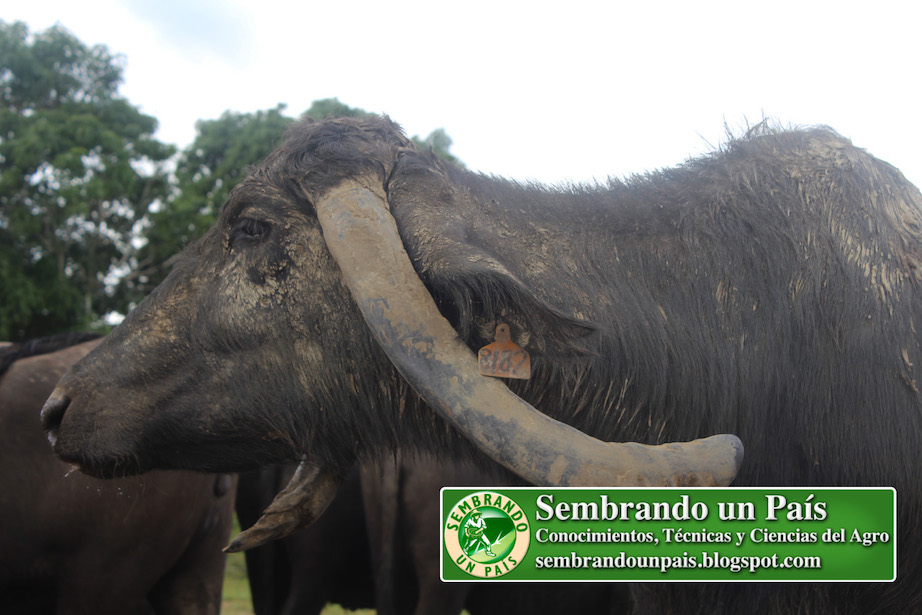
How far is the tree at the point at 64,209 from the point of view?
1914 cm

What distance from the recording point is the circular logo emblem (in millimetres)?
2145

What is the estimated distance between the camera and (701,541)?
6.87 ft

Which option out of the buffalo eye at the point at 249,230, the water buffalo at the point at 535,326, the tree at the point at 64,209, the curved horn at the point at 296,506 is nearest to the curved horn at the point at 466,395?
the water buffalo at the point at 535,326

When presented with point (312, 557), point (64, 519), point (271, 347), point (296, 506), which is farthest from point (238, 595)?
point (271, 347)

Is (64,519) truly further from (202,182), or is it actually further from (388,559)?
(202,182)

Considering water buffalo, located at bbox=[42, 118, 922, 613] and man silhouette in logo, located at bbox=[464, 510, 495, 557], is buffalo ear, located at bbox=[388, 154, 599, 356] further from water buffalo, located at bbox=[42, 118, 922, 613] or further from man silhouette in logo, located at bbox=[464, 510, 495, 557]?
man silhouette in logo, located at bbox=[464, 510, 495, 557]

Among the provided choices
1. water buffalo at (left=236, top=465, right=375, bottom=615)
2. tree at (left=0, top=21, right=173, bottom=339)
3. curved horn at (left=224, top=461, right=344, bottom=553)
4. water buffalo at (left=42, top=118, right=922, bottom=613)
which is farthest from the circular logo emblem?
tree at (left=0, top=21, right=173, bottom=339)

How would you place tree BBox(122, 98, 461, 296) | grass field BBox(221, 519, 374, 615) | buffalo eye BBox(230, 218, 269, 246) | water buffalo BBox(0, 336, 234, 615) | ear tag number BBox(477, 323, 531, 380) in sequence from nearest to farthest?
ear tag number BBox(477, 323, 531, 380) → buffalo eye BBox(230, 218, 269, 246) → water buffalo BBox(0, 336, 234, 615) → grass field BBox(221, 519, 374, 615) → tree BBox(122, 98, 461, 296)

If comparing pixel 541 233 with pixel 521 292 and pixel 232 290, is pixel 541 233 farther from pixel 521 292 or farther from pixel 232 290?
pixel 232 290

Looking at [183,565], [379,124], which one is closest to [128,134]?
[183,565]

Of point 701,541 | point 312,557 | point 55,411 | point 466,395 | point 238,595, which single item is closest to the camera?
point 466,395

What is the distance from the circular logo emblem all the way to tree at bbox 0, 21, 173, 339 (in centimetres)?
1789

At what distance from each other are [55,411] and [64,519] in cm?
156

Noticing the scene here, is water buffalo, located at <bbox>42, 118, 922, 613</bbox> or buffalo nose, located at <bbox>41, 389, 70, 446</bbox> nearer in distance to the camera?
water buffalo, located at <bbox>42, 118, 922, 613</bbox>
